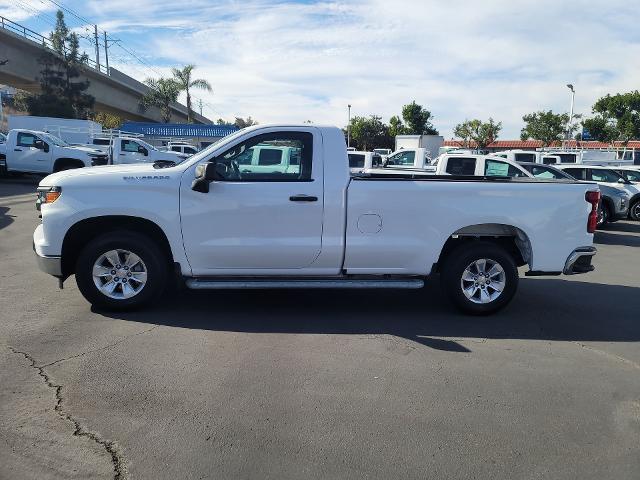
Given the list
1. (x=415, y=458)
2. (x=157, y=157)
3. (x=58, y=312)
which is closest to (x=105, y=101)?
(x=157, y=157)

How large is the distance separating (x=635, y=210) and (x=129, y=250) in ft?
50.1

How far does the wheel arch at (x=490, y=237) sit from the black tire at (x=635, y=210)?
11.6 meters

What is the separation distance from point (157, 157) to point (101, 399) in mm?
21382

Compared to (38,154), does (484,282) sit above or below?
below

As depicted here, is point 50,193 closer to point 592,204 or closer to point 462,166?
point 592,204

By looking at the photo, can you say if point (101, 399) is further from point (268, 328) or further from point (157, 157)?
point (157, 157)

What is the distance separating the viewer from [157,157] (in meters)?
23.9

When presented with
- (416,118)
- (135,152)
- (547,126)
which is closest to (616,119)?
(547,126)

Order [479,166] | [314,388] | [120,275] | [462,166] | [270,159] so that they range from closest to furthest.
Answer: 1. [314,388]
2. [120,275]
3. [270,159]
4. [479,166]
5. [462,166]

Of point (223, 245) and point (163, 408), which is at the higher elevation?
point (223, 245)

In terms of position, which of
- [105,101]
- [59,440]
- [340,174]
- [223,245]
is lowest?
[59,440]

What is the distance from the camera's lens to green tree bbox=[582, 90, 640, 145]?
1715 inches

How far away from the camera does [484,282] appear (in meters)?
6.03

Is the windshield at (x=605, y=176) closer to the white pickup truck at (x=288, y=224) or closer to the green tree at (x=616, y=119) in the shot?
the white pickup truck at (x=288, y=224)
